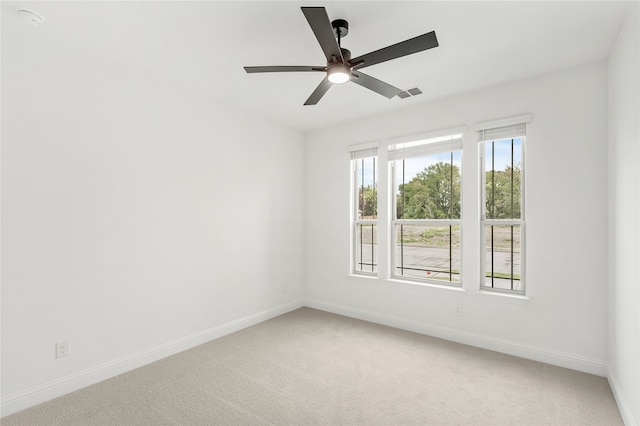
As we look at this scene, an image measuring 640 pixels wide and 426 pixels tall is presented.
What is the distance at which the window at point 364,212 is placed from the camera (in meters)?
4.46

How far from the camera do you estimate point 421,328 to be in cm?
381

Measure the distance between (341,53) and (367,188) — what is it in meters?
2.54

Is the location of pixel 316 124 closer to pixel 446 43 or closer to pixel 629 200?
pixel 446 43

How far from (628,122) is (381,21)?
1769mm

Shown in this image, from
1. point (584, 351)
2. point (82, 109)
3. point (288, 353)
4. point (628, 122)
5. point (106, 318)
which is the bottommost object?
point (288, 353)

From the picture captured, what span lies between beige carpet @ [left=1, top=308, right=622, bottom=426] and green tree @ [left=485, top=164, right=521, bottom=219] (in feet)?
4.63

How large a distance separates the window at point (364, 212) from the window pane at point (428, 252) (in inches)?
15.0

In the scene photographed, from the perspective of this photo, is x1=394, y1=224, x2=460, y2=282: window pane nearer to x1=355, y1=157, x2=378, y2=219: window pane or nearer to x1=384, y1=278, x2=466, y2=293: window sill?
x1=384, y1=278, x2=466, y2=293: window sill

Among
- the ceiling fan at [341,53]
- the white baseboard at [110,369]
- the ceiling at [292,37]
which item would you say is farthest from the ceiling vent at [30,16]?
the white baseboard at [110,369]

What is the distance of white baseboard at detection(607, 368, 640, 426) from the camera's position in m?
2.03

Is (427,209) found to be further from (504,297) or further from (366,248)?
(504,297)

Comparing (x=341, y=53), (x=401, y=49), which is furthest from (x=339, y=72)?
(x=401, y=49)

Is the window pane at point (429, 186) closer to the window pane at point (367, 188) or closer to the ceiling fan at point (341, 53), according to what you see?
the window pane at point (367, 188)

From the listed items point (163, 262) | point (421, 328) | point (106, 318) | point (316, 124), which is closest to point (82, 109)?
point (163, 262)
